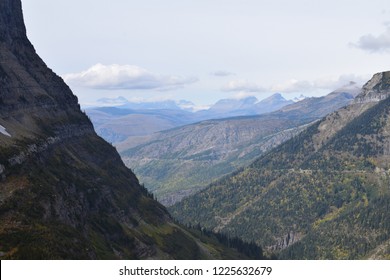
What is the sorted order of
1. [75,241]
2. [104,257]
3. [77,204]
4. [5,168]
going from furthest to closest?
[77,204]
[104,257]
[5,168]
[75,241]

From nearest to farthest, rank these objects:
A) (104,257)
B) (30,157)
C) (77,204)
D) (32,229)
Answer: (32,229), (104,257), (30,157), (77,204)

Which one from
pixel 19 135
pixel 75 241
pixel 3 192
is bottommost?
pixel 75 241

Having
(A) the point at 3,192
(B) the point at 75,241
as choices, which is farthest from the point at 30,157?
(B) the point at 75,241

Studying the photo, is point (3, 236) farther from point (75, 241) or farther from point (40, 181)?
point (40, 181)

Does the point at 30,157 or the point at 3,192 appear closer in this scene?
the point at 3,192

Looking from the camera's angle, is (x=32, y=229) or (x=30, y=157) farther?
(x=30, y=157)
